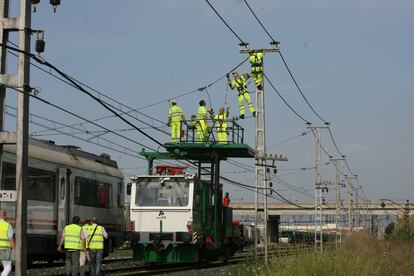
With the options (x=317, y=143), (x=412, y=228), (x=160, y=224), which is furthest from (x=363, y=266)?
(x=317, y=143)

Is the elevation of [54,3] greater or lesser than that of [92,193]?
greater

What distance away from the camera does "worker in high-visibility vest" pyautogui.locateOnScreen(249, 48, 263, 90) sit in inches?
1040

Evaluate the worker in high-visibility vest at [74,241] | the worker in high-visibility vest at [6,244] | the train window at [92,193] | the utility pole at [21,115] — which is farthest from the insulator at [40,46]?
the train window at [92,193]

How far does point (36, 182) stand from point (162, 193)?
5092 millimetres

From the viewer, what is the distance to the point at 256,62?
2714 centimetres

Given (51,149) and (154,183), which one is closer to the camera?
(51,149)

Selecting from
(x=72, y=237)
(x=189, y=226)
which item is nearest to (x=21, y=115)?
(x=72, y=237)

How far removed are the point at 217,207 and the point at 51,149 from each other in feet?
25.4

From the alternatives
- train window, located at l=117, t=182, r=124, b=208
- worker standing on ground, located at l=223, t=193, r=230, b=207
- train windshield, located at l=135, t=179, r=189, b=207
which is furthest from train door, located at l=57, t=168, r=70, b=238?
worker standing on ground, located at l=223, t=193, r=230, b=207

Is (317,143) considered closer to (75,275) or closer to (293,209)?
(75,275)

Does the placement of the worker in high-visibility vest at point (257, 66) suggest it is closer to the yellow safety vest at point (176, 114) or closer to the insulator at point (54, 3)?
the yellow safety vest at point (176, 114)

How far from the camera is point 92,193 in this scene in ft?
79.9

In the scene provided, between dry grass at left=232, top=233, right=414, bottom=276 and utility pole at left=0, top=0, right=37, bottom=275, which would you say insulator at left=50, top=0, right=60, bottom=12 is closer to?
utility pole at left=0, top=0, right=37, bottom=275

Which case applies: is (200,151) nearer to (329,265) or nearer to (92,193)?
(92,193)
